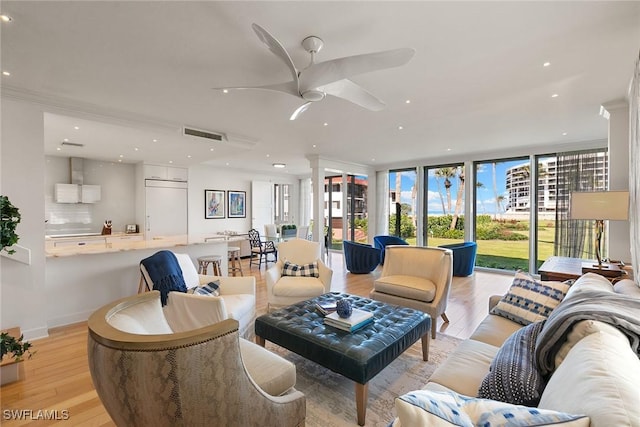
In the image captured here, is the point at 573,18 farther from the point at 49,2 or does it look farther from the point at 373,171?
the point at 373,171

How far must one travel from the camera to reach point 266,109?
357 cm

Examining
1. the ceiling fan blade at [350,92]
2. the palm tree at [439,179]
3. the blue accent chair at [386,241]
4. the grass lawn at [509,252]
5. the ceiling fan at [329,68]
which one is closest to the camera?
the ceiling fan at [329,68]

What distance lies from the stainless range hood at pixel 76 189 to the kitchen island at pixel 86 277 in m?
2.87

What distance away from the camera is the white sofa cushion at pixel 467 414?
2.47ft

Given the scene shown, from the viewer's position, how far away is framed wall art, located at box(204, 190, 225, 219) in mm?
7820

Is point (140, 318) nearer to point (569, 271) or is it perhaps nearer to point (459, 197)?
point (569, 271)

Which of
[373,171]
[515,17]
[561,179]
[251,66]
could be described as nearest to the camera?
[515,17]

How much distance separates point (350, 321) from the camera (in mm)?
2232

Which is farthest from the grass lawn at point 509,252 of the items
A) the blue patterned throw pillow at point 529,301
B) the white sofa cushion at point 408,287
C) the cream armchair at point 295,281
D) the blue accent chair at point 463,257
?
the cream armchair at point 295,281

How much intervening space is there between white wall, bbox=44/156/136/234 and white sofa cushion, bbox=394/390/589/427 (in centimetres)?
767

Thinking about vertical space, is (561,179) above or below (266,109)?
below

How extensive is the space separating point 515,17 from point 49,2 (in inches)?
118

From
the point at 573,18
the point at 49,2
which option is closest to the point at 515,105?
the point at 573,18

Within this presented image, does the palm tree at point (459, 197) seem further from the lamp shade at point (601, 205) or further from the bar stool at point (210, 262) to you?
the bar stool at point (210, 262)
